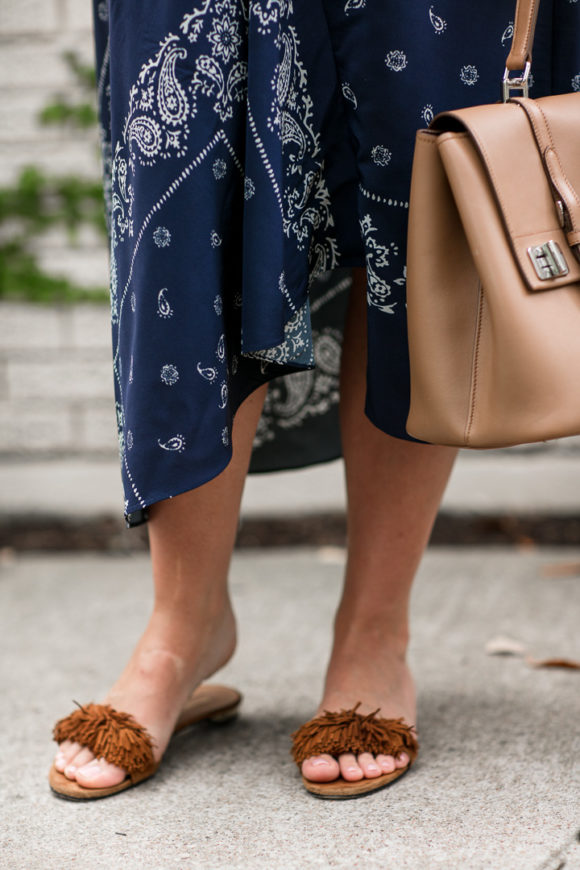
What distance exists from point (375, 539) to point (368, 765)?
0.85 ft

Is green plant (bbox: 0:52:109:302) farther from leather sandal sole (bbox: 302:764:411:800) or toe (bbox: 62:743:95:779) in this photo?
leather sandal sole (bbox: 302:764:411:800)

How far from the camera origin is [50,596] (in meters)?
1.81

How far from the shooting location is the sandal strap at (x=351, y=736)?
40.4 inches

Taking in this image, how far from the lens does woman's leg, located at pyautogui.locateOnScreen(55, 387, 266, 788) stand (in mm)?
1044

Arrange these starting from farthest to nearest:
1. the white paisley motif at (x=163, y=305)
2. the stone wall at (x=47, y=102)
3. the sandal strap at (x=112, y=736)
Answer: the stone wall at (x=47, y=102)
the sandal strap at (x=112, y=736)
the white paisley motif at (x=163, y=305)

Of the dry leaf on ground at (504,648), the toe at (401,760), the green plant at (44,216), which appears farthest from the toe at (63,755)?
the green plant at (44,216)

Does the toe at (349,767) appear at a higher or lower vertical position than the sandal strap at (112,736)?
lower

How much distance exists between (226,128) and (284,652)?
2.88 feet

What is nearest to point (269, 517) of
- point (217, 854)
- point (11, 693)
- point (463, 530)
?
point (463, 530)

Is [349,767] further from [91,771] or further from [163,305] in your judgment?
[163,305]

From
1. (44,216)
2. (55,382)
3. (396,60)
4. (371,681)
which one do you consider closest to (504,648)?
(371,681)

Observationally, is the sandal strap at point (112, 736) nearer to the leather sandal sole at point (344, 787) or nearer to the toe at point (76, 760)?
the toe at point (76, 760)

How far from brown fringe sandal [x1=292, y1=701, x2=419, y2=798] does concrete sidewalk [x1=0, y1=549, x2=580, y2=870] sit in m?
0.02

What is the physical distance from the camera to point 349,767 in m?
1.01
